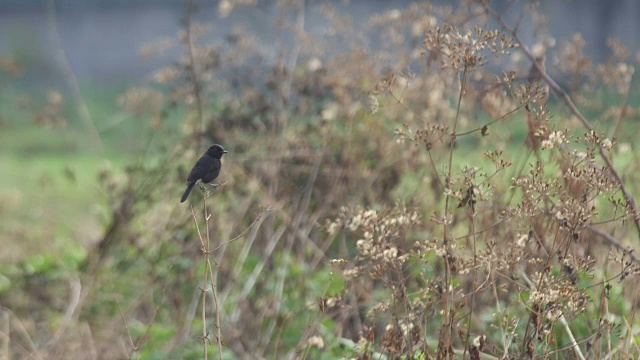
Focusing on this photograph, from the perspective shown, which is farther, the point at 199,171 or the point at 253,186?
the point at 253,186

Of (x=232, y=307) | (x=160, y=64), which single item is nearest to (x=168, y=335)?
(x=232, y=307)

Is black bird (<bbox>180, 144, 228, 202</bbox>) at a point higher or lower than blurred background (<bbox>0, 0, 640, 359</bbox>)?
lower

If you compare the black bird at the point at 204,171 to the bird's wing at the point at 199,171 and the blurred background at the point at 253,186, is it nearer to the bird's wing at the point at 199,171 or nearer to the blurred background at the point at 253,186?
the bird's wing at the point at 199,171

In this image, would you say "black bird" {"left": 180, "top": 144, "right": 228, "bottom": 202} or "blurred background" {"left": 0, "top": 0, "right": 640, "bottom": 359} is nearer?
"black bird" {"left": 180, "top": 144, "right": 228, "bottom": 202}

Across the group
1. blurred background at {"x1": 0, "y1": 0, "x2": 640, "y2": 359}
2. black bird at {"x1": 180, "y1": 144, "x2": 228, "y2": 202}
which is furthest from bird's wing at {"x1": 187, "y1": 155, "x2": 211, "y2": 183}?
blurred background at {"x1": 0, "y1": 0, "x2": 640, "y2": 359}

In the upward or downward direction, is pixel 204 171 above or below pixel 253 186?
below

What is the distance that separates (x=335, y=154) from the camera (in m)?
6.00

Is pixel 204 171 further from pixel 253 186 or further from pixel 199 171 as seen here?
pixel 253 186

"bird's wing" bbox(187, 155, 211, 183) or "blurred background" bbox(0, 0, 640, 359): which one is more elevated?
"blurred background" bbox(0, 0, 640, 359)

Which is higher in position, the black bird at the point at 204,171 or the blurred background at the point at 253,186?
the blurred background at the point at 253,186

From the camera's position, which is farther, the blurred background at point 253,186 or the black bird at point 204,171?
the blurred background at point 253,186

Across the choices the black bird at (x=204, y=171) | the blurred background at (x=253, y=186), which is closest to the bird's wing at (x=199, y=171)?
the black bird at (x=204, y=171)

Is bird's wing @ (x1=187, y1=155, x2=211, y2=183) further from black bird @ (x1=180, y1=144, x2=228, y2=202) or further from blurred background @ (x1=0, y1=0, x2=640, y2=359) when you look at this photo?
blurred background @ (x1=0, y1=0, x2=640, y2=359)

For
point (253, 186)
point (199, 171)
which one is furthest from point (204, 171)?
point (253, 186)
